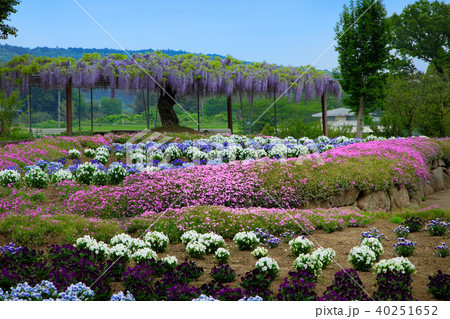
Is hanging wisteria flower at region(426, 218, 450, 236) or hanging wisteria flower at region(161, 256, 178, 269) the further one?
hanging wisteria flower at region(426, 218, 450, 236)

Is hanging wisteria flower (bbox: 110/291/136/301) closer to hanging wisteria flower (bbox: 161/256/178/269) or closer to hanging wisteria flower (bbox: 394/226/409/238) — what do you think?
hanging wisteria flower (bbox: 161/256/178/269)

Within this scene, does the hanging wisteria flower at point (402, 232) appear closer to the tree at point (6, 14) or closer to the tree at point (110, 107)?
the tree at point (6, 14)

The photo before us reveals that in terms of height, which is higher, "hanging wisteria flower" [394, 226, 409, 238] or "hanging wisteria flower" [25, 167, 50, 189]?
"hanging wisteria flower" [25, 167, 50, 189]

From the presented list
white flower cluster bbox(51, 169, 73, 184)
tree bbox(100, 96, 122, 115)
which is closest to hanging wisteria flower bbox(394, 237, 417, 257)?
white flower cluster bbox(51, 169, 73, 184)

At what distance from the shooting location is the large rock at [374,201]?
858 centimetres

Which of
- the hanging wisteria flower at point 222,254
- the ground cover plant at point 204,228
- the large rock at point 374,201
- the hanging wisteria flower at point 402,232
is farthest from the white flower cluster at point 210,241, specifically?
the large rock at point 374,201

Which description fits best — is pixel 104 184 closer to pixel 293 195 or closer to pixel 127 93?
pixel 293 195

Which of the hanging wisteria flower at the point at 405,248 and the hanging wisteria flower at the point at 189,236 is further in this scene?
the hanging wisteria flower at the point at 189,236

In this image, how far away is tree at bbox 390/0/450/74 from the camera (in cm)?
2591

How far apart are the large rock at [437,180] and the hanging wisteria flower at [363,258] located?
852cm

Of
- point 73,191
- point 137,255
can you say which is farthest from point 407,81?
point 137,255

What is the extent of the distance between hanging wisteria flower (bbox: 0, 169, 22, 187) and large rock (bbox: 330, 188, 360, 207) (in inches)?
242

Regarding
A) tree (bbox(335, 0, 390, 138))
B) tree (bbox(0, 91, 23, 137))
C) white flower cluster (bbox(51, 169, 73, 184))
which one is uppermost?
tree (bbox(335, 0, 390, 138))

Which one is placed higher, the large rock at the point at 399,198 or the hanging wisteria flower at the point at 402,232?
the hanging wisteria flower at the point at 402,232
